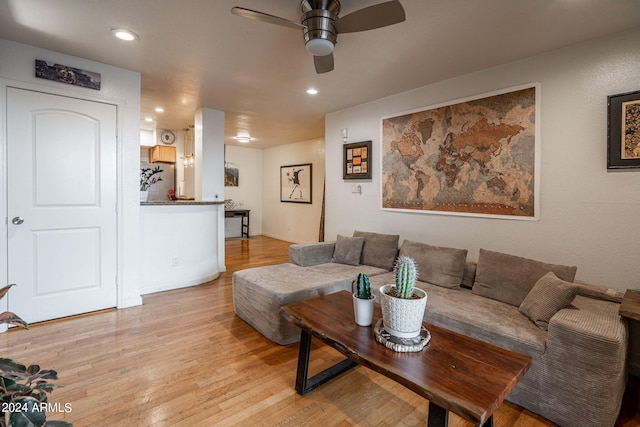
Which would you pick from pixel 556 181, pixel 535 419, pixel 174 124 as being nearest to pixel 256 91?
pixel 174 124

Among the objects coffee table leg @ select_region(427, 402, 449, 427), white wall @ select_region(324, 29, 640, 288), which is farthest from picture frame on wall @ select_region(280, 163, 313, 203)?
coffee table leg @ select_region(427, 402, 449, 427)

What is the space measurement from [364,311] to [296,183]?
18.8 ft

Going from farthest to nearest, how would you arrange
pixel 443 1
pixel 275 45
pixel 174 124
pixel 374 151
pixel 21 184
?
pixel 174 124 → pixel 374 151 → pixel 21 184 → pixel 275 45 → pixel 443 1

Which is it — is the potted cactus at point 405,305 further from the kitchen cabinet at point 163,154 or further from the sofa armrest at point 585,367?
the kitchen cabinet at point 163,154

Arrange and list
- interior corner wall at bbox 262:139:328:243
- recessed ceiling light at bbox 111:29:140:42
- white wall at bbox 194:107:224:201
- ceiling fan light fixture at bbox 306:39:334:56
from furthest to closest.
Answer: interior corner wall at bbox 262:139:328:243 < white wall at bbox 194:107:224:201 < recessed ceiling light at bbox 111:29:140:42 < ceiling fan light fixture at bbox 306:39:334:56

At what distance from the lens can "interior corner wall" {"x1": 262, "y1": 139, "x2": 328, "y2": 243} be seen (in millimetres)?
6758

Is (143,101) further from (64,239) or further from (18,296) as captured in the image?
(18,296)

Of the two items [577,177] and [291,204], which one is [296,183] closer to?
[291,204]

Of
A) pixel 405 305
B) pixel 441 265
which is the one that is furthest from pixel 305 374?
pixel 441 265

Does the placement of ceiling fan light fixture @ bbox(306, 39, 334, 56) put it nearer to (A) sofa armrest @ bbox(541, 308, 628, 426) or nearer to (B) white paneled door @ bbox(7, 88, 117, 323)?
(A) sofa armrest @ bbox(541, 308, 628, 426)

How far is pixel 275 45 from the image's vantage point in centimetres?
252

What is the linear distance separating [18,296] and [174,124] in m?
3.85

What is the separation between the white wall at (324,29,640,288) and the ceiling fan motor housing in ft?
5.94

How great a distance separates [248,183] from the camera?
8172mm
